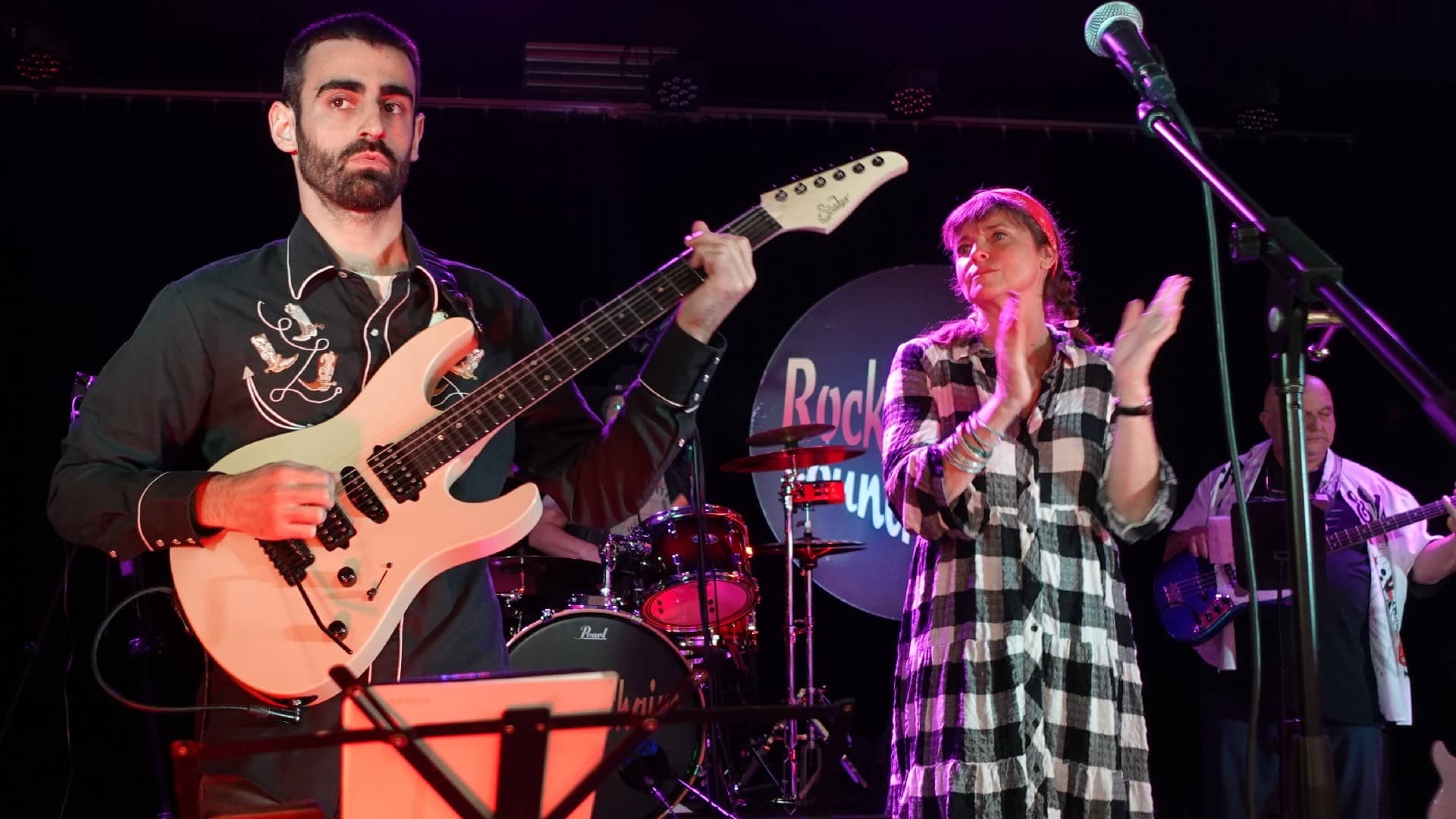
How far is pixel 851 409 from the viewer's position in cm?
686

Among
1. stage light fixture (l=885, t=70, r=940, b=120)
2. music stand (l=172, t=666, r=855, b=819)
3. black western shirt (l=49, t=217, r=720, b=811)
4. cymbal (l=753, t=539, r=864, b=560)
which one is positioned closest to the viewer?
music stand (l=172, t=666, r=855, b=819)

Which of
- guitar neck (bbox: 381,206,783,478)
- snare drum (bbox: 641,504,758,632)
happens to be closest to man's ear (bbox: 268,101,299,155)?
guitar neck (bbox: 381,206,783,478)

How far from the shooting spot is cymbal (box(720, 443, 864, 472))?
586cm

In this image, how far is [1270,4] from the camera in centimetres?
600

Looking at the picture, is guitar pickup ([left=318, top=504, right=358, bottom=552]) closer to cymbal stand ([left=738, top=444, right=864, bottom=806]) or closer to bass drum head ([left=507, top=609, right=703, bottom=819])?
bass drum head ([left=507, top=609, right=703, bottom=819])

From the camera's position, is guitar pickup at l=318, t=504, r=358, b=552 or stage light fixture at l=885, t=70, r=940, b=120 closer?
guitar pickup at l=318, t=504, r=358, b=552

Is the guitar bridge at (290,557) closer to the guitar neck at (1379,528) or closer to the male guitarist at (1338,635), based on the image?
the male guitarist at (1338,635)

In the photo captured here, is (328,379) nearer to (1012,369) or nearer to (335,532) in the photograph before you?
(335,532)

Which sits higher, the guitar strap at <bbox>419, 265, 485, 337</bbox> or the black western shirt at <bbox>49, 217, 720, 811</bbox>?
the guitar strap at <bbox>419, 265, 485, 337</bbox>

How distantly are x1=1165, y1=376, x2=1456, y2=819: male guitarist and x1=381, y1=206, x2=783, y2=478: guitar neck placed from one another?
3.55 metres

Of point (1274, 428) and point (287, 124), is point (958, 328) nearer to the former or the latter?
point (287, 124)

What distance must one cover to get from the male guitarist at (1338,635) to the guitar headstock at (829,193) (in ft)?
10.3

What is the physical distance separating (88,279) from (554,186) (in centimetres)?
236

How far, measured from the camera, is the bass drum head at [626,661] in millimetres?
5141
